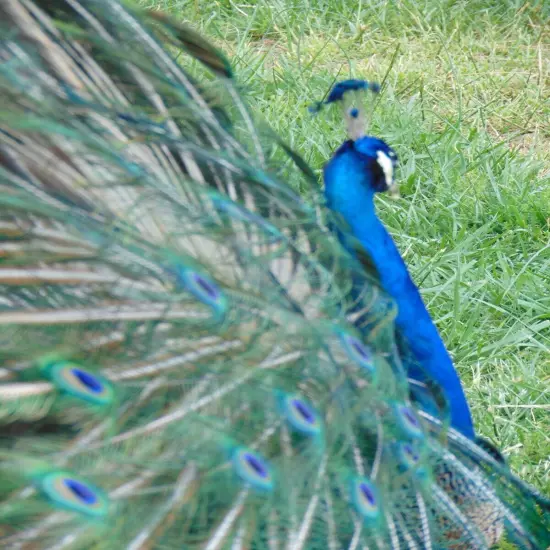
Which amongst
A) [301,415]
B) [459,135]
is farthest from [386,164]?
[459,135]

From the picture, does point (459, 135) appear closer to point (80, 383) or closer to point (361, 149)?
point (361, 149)

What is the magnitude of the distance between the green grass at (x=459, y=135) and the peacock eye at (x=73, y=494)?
99 centimetres

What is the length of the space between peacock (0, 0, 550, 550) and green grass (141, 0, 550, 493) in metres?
0.60

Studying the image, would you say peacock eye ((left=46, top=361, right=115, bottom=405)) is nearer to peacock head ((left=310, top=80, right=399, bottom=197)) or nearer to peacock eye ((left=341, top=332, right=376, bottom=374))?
peacock eye ((left=341, top=332, right=376, bottom=374))

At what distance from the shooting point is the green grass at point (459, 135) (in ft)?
6.31

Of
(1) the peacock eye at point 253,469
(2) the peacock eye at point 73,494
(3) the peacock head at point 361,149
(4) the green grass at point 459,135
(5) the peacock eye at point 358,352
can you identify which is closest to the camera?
(2) the peacock eye at point 73,494

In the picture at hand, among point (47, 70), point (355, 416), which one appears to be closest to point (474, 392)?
point (355, 416)

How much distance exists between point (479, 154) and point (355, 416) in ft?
4.83

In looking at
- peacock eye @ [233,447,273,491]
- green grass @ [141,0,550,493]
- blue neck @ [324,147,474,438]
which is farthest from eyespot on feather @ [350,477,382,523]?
green grass @ [141,0,550,493]

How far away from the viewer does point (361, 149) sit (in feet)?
4.25

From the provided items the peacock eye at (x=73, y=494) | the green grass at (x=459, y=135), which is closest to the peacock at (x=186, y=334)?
the peacock eye at (x=73, y=494)

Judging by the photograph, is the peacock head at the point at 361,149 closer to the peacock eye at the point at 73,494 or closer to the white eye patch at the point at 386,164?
the white eye patch at the point at 386,164

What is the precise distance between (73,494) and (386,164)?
0.65 metres

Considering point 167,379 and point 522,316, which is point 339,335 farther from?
point 522,316
